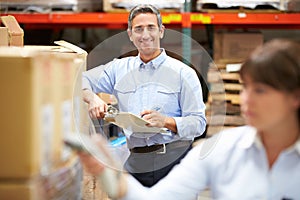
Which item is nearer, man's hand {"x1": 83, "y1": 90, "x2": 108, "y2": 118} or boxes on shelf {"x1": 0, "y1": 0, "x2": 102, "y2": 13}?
man's hand {"x1": 83, "y1": 90, "x2": 108, "y2": 118}

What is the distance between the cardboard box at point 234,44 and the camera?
4883 mm

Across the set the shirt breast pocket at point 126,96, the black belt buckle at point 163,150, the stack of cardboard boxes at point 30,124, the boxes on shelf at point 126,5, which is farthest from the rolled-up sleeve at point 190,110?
the boxes on shelf at point 126,5

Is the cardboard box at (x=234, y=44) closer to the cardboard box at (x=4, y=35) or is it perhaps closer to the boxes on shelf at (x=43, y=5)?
the boxes on shelf at (x=43, y=5)

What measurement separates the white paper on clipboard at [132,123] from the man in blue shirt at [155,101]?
0.03 m

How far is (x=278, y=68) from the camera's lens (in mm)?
1710

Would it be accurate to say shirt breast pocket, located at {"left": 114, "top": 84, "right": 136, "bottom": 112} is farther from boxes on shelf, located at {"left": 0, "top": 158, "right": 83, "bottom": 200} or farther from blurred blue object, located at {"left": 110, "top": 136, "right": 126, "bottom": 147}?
boxes on shelf, located at {"left": 0, "top": 158, "right": 83, "bottom": 200}

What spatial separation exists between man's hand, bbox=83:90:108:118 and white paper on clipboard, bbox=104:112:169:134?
7cm

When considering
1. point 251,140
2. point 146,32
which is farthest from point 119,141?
point 251,140

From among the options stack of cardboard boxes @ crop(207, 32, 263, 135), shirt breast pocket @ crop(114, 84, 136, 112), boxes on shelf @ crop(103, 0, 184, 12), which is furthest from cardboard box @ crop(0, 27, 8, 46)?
boxes on shelf @ crop(103, 0, 184, 12)

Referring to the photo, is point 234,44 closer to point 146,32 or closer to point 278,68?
point 146,32

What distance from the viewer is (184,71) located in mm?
2791

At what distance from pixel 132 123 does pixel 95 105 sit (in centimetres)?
18

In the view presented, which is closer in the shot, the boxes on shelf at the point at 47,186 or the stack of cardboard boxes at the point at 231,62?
the boxes on shelf at the point at 47,186

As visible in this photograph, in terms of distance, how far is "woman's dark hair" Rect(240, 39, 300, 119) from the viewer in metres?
1.71
